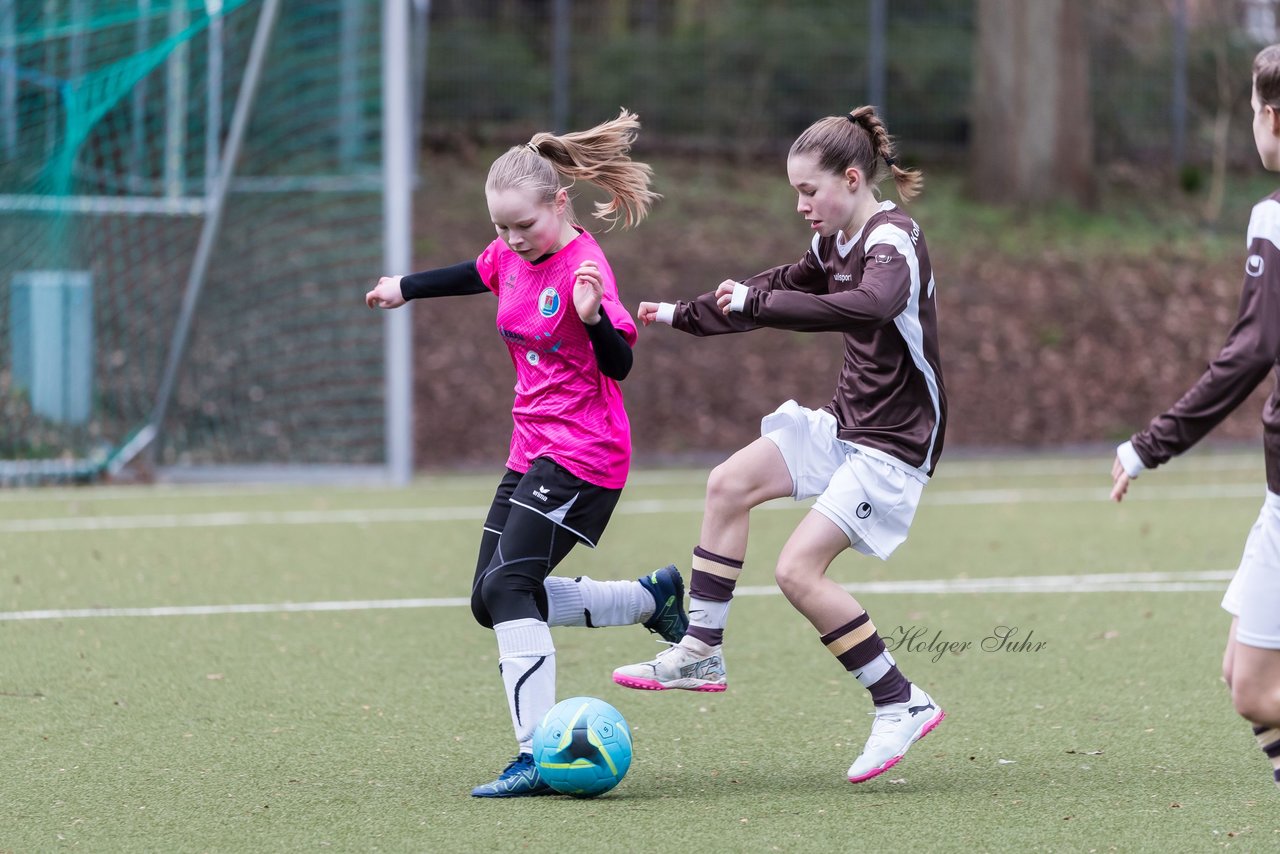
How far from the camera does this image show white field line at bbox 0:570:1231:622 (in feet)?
23.9

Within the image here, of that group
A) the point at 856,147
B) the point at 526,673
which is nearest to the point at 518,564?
the point at 526,673

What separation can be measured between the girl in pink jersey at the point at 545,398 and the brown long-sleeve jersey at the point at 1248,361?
151 cm

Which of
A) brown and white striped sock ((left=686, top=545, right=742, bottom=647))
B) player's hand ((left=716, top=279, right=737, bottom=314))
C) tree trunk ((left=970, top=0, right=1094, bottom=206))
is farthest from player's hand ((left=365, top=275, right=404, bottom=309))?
tree trunk ((left=970, top=0, right=1094, bottom=206))

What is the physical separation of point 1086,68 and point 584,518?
15287mm

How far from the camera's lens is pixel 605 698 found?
573 cm

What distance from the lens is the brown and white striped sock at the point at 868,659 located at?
4.64 metres

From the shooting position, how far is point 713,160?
19719 mm

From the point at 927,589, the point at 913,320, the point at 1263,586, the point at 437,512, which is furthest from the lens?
the point at 437,512

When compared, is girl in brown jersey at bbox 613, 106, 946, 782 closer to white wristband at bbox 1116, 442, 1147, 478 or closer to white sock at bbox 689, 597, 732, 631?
white sock at bbox 689, 597, 732, 631

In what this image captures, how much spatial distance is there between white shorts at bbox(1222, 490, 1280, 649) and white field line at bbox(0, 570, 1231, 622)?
13.8 feet

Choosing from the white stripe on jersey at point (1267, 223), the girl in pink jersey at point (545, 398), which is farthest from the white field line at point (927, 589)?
the white stripe on jersey at point (1267, 223)

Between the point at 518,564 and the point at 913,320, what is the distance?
1.31 m

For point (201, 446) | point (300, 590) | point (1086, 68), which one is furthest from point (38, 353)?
point (1086, 68)

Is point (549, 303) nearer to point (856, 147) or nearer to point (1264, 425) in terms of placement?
point (856, 147)
